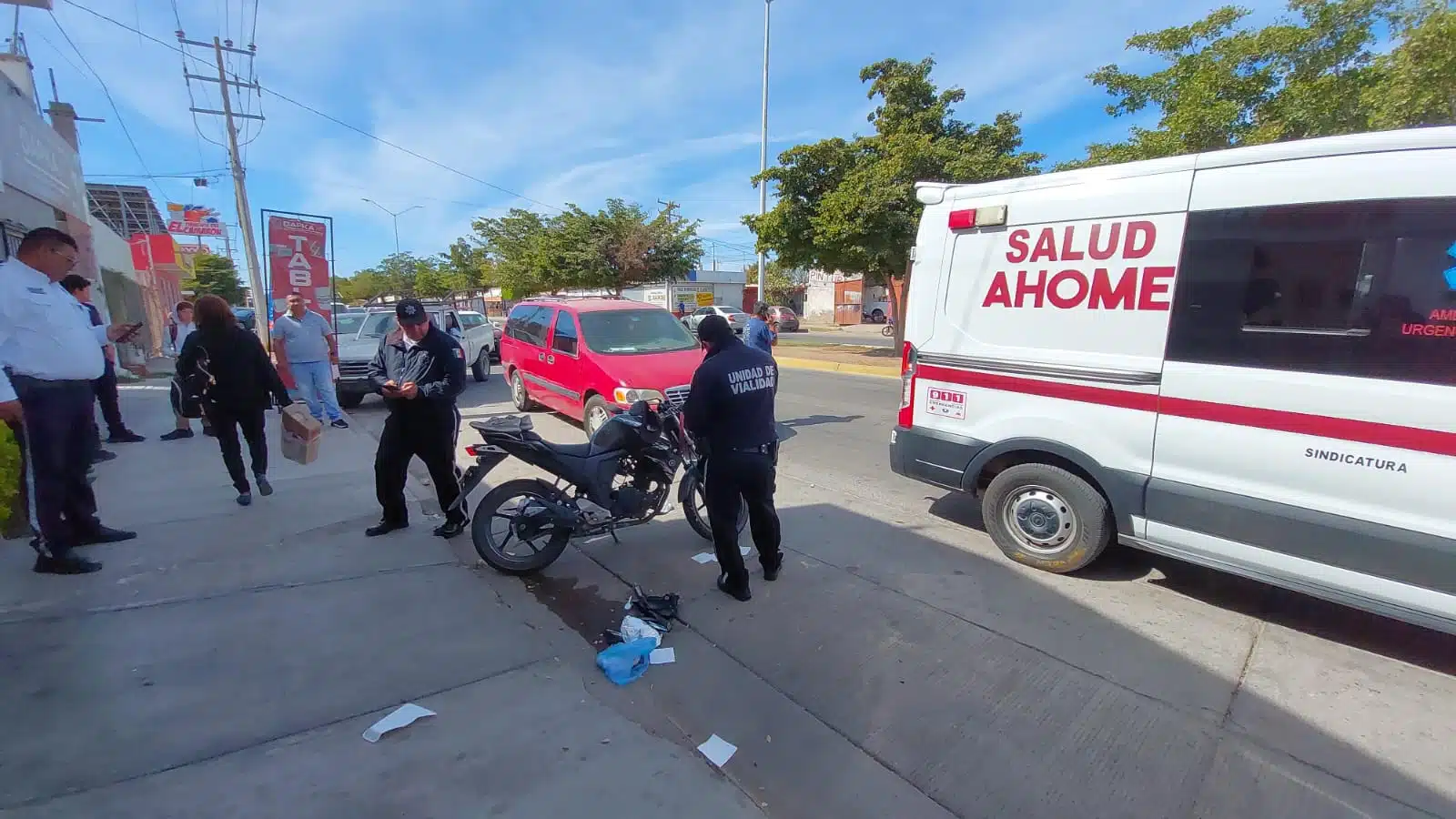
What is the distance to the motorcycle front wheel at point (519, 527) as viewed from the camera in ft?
12.7

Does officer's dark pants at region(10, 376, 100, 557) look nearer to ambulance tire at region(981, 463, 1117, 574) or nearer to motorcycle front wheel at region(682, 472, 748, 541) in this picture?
motorcycle front wheel at region(682, 472, 748, 541)

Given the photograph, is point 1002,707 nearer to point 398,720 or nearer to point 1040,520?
point 1040,520

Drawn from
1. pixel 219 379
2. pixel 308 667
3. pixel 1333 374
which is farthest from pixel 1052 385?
pixel 219 379

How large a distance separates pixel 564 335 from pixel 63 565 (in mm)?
4868

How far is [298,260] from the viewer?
38.3 feet

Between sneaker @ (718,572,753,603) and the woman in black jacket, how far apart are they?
3879 mm

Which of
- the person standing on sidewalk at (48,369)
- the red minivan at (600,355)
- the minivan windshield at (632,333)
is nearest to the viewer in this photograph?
the person standing on sidewalk at (48,369)

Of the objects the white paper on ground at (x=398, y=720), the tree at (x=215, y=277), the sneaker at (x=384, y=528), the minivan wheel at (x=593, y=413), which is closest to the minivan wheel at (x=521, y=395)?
the minivan wheel at (x=593, y=413)

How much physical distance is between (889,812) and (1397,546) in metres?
2.57

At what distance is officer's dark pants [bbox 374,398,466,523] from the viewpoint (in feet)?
14.2

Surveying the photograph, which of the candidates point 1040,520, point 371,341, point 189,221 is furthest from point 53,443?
point 189,221

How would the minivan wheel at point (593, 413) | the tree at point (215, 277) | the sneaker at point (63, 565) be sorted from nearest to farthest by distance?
the sneaker at point (63, 565), the minivan wheel at point (593, 413), the tree at point (215, 277)

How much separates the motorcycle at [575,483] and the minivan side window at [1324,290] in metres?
2.82

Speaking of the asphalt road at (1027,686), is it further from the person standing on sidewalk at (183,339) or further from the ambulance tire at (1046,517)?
the person standing on sidewalk at (183,339)
